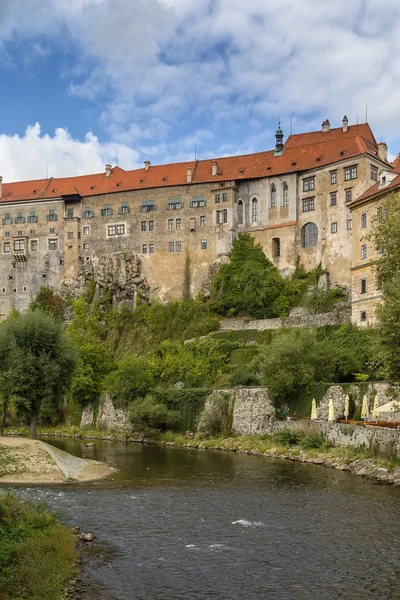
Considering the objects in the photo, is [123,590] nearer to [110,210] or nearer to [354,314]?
[354,314]

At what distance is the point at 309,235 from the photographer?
61.2 metres

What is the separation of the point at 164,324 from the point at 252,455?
91.9 feet

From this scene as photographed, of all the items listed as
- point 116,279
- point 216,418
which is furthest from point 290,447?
point 116,279

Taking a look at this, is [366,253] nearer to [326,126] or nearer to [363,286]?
[363,286]

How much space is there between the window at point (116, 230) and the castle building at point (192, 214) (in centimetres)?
10

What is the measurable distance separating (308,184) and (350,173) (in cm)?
468

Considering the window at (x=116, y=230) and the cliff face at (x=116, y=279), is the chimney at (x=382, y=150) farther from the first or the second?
the window at (x=116, y=230)

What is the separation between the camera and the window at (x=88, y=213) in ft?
234

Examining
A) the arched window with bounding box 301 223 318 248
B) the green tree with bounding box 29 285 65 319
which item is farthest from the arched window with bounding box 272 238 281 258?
the green tree with bounding box 29 285 65 319

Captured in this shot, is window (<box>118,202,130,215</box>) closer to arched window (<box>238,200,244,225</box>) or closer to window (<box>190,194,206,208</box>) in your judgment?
window (<box>190,194,206,208</box>)

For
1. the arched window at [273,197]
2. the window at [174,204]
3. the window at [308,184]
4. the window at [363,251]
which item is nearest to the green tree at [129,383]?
the window at [363,251]

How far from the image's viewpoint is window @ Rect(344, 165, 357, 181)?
189ft

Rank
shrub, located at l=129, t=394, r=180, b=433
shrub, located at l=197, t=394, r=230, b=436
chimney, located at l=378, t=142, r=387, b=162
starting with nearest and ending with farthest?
shrub, located at l=197, t=394, r=230, b=436
shrub, located at l=129, t=394, r=180, b=433
chimney, located at l=378, t=142, r=387, b=162

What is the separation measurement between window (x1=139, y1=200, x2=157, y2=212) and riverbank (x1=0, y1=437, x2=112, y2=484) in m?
39.3
